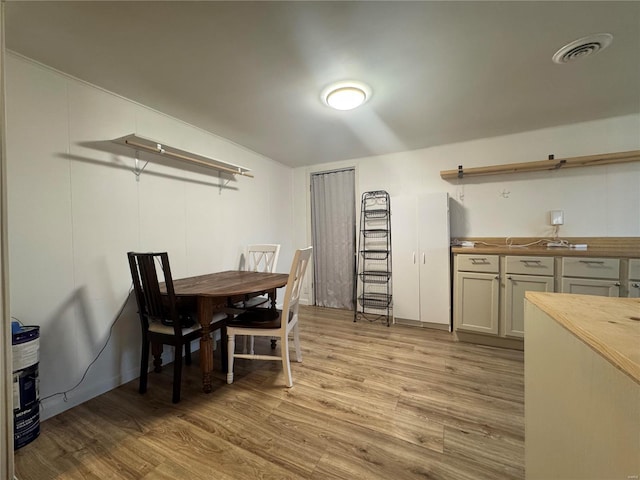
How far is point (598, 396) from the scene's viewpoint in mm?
539

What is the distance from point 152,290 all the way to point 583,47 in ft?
10.7

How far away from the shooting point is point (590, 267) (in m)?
2.22

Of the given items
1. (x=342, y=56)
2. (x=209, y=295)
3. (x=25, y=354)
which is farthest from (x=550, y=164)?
(x=25, y=354)

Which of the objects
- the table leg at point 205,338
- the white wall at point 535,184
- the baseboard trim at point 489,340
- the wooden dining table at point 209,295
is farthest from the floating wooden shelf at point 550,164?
the table leg at point 205,338

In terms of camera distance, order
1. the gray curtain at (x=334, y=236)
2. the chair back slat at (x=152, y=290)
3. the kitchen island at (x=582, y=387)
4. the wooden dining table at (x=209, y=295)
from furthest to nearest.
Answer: the gray curtain at (x=334, y=236)
the wooden dining table at (x=209, y=295)
the chair back slat at (x=152, y=290)
the kitchen island at (x=582, y=387)

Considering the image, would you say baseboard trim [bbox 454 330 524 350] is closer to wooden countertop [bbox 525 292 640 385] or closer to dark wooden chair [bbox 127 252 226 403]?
wooden countertop [bbox 525 292 640 385]

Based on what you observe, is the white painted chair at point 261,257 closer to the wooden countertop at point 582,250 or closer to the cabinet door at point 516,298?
the wooden countertop at point 582,250

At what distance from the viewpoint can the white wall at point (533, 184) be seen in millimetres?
2527

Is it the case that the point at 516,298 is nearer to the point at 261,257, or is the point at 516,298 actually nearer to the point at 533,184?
the point at 533,184

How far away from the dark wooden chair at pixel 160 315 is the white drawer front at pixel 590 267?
126 inches

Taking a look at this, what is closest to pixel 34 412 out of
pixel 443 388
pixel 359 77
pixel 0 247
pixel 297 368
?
pixel 0 247

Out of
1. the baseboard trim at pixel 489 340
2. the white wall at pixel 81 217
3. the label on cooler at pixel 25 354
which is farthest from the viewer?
the baseboard trim at pixel 489 340

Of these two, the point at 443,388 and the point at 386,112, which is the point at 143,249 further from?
the point at 443,388

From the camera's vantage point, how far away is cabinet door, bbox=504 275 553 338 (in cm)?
242
